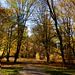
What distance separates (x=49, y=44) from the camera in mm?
14594

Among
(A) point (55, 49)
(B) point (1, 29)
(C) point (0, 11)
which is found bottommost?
(A) point (55, 49)

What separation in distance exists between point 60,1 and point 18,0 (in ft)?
39.1

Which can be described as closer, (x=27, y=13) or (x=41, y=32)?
(x=41, y=32)

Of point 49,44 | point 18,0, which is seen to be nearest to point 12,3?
point 18,0

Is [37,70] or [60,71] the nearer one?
[60,71]

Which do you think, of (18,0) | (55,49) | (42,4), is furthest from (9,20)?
(18,0)

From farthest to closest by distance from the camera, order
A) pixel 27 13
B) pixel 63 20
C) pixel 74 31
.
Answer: pixel 27 13
pixel 74 31
pixel 63 20

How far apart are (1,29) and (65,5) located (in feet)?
32.6

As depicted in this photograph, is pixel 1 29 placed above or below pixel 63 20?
below

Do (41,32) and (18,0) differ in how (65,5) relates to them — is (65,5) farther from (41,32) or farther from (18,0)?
(18,0)

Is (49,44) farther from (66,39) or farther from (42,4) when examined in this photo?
(42,4)

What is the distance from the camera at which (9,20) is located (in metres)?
16.3

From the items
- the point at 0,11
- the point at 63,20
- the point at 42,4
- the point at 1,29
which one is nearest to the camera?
the point at 1,29

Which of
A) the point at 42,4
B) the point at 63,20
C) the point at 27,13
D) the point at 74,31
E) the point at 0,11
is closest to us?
the point at 42,4
